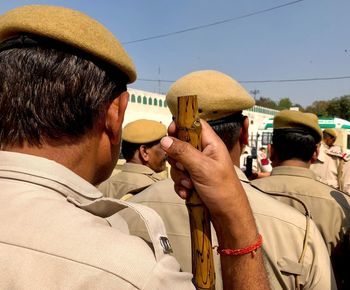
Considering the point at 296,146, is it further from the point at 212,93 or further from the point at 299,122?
the point at 212,93

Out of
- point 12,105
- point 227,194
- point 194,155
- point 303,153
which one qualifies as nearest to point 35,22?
point 12,105

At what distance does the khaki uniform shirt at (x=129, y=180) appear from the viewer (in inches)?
160

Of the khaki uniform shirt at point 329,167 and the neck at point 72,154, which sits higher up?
the neck at point 72,154

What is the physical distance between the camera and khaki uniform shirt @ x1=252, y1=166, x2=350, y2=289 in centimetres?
259

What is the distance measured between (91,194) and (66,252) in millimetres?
317

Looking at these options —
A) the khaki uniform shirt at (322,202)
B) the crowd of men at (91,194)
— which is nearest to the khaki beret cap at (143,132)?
the khaki uniform shirt at (322,202)

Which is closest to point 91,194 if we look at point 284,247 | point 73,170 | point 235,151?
point 73,170

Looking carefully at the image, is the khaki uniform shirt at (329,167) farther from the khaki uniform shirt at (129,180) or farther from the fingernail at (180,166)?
the fingernail at (180,166)

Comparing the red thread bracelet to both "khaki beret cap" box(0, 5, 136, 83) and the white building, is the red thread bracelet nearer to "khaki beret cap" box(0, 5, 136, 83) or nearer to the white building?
"khaki beret cap" box(0, 5, 136, 83)

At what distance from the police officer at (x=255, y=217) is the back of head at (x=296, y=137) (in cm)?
108

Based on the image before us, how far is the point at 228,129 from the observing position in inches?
77.9

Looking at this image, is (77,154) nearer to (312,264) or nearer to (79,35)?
(79,35)

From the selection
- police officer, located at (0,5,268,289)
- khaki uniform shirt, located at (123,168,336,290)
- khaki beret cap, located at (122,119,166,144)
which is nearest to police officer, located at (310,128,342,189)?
khaki beret cap, located at (122,119,166,144)

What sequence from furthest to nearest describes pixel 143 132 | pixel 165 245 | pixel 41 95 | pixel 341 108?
pixel 341 108, pixel 143 132, pixel 41 95, pixel 165 245
